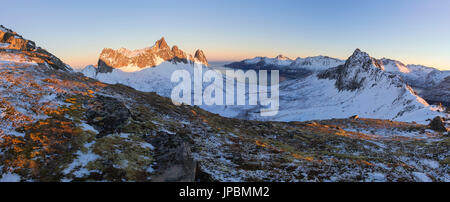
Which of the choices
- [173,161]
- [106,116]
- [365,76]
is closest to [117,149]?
[173,161]

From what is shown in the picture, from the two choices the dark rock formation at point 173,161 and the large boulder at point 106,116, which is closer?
the dark rock formation at point 173,161

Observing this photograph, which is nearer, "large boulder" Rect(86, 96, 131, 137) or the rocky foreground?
the rocky foreground

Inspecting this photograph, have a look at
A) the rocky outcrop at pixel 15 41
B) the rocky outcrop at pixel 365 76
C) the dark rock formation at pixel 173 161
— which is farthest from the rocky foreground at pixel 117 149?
the rocky outcrop at pixel 365 76

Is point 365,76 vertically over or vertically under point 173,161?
over

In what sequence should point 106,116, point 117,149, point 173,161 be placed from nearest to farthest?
point 173,161 → point 117,149 → point 106,116

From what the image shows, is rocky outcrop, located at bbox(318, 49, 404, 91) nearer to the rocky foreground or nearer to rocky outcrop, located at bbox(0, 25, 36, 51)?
the rocky foreground

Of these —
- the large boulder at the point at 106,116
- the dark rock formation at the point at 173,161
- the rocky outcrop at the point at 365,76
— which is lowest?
the dark rock formation at the point at 173,161

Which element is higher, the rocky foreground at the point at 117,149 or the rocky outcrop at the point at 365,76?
the rocky outcrop at the point at 365,76

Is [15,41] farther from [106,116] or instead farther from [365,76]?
[365,76]

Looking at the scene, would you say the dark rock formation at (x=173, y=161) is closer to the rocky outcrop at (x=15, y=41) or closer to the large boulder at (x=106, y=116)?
the large boulder at (x=106, y=116)

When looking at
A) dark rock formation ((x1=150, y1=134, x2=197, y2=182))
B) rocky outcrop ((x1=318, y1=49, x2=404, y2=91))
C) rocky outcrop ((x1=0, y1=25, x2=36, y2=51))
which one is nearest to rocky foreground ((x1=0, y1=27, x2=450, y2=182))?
dark rock formation ((x1=150, y1=134, x2=197, y2=182))
